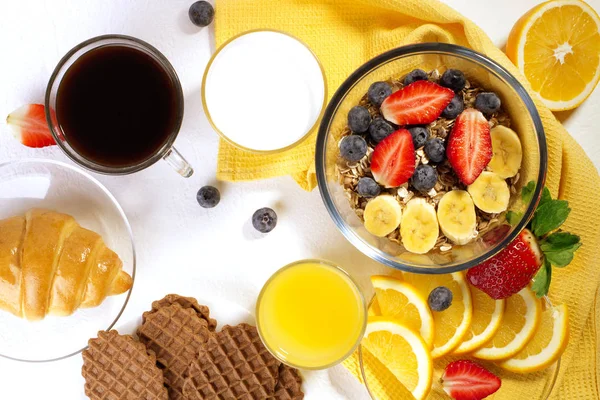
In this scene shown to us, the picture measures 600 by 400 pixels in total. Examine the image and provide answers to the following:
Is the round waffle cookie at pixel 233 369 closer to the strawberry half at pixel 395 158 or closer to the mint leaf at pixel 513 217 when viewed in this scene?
the strawberry half at pixel 395 158

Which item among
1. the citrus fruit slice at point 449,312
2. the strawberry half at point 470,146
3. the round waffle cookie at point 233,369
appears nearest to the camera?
the strawberry half at point 470,146

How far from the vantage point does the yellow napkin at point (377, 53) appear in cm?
145

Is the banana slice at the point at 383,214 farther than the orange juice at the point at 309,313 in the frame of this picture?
No

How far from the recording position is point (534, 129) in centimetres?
131

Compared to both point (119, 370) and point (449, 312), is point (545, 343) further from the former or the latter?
point (119, 370)

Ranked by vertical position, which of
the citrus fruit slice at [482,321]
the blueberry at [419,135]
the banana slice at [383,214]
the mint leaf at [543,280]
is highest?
the blueberry at [419,135]

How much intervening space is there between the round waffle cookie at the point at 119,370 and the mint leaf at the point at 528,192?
3.29 feet

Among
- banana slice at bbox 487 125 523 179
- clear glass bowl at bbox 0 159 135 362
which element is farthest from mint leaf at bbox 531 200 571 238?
clear glass bowl at bbox 0 159 135 362

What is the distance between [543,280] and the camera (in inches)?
55.5

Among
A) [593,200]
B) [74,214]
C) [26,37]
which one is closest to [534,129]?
[593,200]

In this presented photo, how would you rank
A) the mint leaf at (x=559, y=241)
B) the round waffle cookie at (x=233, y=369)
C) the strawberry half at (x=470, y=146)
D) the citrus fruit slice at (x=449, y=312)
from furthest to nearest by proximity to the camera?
the round waffle cookie at (x=233, y=369), the citrus fruit slice at (x=449, y=312), the mint leaf at (x=559, y=241), the strawberry half at (x=470, y=146)

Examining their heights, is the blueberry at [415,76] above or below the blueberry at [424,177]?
above

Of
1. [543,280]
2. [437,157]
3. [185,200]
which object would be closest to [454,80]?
[437,157]

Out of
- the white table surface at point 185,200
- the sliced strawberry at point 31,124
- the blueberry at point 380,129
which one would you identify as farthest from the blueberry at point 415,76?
the sliced strawberry at point 31,124
